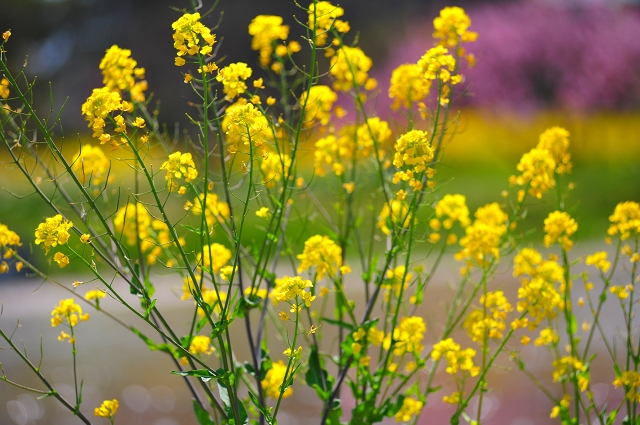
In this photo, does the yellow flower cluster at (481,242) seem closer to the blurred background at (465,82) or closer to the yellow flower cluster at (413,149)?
the yellow flower cluster at (413,149)

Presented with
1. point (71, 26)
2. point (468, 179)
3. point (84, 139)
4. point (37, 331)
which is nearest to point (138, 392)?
point (37, 331)

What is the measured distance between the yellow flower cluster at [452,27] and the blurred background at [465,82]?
202 cm

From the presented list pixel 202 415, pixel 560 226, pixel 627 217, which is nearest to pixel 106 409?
pixel 202 415

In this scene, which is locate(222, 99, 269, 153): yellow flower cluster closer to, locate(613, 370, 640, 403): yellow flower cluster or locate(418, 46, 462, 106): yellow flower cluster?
locate(418, 46, 462, 106): yellow flower cluster

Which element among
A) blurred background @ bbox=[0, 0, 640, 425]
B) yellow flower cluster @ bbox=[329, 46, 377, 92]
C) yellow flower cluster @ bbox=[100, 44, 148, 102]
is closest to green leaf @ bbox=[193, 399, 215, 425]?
yellow flower cluster @ bbox=[100, 44, 148, 102]

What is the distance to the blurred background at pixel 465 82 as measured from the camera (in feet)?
13.6

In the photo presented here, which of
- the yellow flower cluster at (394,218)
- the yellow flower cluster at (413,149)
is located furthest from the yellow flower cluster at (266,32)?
the yellow flower cluster at (413,149)

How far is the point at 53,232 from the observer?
1.49m

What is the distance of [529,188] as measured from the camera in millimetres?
2086

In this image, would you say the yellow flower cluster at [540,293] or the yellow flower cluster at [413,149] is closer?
the yellow flower cluster at [413,149]

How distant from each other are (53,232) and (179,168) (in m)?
0.28

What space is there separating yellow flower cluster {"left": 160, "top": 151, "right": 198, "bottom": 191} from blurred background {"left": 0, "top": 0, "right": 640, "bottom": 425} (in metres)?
2.15

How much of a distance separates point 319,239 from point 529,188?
2.18ft

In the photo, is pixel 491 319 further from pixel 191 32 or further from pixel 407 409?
pixel 191 32
